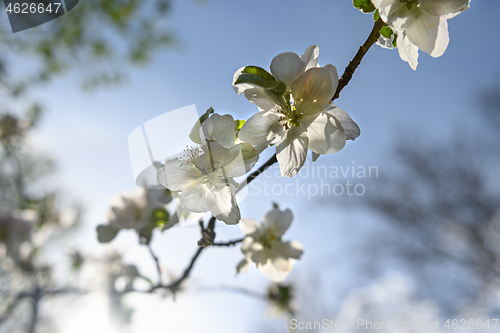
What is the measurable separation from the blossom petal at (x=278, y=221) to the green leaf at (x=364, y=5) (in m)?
0.54

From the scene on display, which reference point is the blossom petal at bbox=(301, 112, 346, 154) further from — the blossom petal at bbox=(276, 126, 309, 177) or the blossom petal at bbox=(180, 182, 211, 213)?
the blossom petal at bbox=(180, 182, 211, 213)

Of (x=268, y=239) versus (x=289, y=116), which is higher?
(x=289, y=116)

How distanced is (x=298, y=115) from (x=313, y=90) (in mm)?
44

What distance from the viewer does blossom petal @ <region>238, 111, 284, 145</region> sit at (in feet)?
1.18

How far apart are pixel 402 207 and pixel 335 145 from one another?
5.53 metres

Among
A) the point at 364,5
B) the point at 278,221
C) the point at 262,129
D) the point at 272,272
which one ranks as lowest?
the point at 272,272

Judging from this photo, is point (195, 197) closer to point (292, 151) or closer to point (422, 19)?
point (292, 151)

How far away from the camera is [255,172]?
0.46m

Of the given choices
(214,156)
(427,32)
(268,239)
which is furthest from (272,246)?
(427,32)

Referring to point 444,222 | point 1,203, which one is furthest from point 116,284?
point 444,222

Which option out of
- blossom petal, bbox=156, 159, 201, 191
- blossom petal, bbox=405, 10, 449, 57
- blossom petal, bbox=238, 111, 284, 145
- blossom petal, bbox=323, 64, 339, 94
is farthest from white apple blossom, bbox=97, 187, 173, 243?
blossom petal, bbox=405, 10, 449, 57

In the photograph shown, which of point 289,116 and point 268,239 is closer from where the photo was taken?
point 289,116

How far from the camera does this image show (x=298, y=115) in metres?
0.40

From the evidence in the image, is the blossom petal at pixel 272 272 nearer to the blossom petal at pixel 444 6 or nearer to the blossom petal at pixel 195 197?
the blossom petal at pixel 195 197
